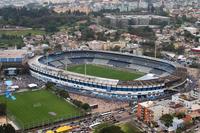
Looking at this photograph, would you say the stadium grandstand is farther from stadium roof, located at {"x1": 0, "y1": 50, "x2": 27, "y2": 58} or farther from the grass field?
the grass field

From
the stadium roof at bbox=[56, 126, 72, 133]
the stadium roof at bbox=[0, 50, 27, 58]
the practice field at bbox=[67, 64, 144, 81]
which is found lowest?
the practice field at bbox=[67, 64, 144, 81]

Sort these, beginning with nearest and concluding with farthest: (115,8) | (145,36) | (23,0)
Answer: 1. (145,36)
2. (115,8)
3. (23,0)

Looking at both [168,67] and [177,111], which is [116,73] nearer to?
[168,67]

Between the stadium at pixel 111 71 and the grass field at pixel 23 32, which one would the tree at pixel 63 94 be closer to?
the stadium at pixel 111 71

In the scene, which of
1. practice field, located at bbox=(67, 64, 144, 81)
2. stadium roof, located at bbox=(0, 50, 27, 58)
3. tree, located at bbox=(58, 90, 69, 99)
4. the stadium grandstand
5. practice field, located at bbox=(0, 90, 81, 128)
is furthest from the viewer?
stadium roof, located at bbox=(0, 50, 27, 58)

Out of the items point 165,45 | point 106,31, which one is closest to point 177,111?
point 165,45

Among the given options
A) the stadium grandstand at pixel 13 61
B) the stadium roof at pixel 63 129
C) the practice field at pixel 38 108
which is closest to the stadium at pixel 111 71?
the stadium grandstand at pixel 13 61

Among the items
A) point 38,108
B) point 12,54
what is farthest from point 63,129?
point 12,54

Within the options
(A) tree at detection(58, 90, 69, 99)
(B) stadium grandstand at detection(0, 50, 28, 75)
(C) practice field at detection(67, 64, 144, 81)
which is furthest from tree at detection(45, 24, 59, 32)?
(A) tree at detection(58, 90, 69, 99)
